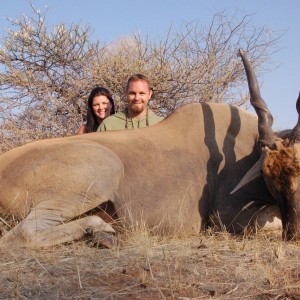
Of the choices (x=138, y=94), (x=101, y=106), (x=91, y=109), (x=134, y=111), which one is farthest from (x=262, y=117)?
(x=91, y=109)

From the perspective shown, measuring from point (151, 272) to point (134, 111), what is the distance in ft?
13.4

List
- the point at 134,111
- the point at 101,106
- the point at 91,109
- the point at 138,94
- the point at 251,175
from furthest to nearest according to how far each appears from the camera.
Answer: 1. the point at 91,109
2. the point at 101,106
3. the point at 134,111
4. the point at 138,94
5. the point at 251,175

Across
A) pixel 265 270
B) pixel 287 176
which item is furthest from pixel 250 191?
pixel 265 270

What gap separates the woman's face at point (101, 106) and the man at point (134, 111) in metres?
0.42

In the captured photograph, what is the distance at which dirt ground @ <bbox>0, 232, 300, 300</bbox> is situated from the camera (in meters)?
2.70

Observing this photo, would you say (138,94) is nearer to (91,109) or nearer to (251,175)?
(91,109)

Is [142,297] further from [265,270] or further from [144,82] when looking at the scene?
[144,82]

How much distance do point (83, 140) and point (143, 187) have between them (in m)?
0.65

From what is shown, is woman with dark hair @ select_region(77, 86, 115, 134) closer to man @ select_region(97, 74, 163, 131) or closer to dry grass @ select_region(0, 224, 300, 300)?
man @ select_region(97, 74, 163, 131)

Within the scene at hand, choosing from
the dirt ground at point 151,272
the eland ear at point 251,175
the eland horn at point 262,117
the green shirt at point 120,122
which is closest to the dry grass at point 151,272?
the dirt ground at point 151,272

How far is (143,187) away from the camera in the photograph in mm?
4789

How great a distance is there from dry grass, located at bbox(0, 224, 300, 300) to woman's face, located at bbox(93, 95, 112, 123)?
11.5ft

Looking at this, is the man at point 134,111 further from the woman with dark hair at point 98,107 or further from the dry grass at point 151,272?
the dry grass at point 151,272

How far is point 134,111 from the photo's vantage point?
22.3 ft
